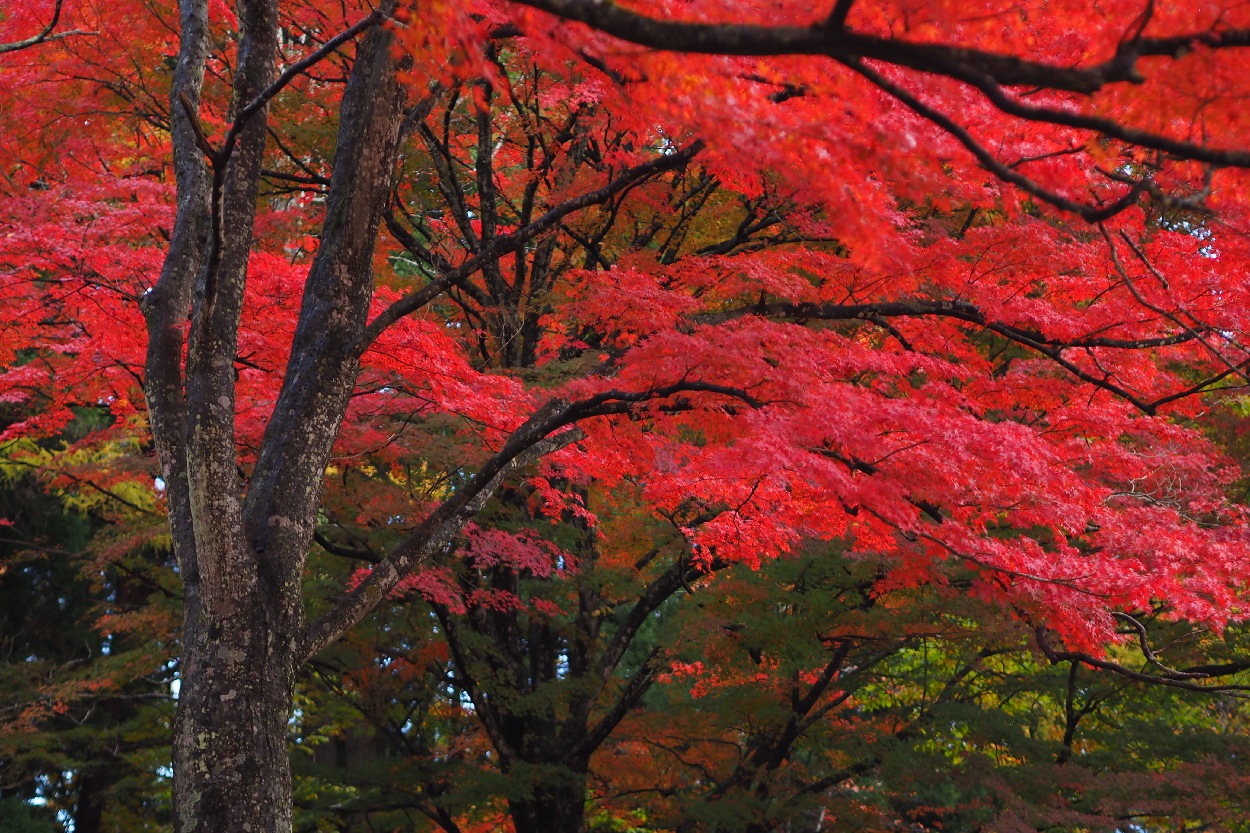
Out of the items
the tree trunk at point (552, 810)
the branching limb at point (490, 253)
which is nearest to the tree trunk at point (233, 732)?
the branching limb at point (490, 253)

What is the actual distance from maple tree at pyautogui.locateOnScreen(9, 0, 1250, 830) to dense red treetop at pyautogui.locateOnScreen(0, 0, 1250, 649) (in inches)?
1.2

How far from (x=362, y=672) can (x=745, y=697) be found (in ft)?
12.8

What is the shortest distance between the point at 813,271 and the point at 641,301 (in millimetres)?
1702

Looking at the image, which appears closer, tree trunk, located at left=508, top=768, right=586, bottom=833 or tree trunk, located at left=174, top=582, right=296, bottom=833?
tree trunk, located at left=174, top=582, right=296, bottom=833

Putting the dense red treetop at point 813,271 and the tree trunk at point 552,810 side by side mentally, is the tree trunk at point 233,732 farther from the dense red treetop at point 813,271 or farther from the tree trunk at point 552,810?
the tree trunk at point 552,810

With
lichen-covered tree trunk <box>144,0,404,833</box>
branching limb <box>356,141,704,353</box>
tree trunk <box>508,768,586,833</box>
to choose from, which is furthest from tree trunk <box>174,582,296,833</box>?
tree trunk <box>508,768,586,833</box>

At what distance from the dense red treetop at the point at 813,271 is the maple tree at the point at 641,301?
3 centimetres

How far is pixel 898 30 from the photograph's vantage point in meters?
2.87

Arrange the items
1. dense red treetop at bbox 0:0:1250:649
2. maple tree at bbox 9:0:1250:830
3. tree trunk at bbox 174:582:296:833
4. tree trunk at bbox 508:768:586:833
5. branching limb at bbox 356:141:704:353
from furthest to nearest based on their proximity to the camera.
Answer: tree trunk at bbox 508:768:586:833
branching limb at bbox 356:141:704:353
tree trunk at bbox 174:582:296:833
maple tree at bbox 9:0:1250:830
dense red treetop at bbox 0:0:1250:649

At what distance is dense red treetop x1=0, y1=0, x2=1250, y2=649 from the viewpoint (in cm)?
308

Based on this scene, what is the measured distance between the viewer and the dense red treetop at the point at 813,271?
308 centimetres

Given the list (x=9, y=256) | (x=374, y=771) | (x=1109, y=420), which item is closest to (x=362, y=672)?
(x=374, y=771)

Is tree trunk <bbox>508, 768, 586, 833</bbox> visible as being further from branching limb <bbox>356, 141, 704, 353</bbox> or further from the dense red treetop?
branching limb <bbox>356, 141, 704, 353</bbox>

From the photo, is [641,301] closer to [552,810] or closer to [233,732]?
[233,732]
